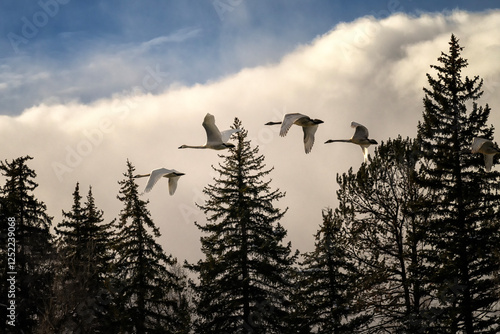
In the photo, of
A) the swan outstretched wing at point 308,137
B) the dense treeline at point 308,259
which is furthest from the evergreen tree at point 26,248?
the swan outstretched wing at point 308,137

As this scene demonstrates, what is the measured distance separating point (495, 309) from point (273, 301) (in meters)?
8.12

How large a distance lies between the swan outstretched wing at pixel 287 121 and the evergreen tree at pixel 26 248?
615 inches

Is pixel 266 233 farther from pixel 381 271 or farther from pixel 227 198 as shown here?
pixel 381 271

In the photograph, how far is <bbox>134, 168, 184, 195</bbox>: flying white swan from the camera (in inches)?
441

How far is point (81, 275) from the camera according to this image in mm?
22422

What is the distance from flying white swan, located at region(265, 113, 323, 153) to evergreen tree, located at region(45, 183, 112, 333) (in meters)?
11.3

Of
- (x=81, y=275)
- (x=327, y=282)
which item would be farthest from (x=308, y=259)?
(x=81, y=275)

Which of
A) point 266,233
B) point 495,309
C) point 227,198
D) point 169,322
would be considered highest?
point 227,198

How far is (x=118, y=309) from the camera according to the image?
23.1 metres

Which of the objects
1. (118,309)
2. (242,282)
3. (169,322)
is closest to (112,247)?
(118,309)

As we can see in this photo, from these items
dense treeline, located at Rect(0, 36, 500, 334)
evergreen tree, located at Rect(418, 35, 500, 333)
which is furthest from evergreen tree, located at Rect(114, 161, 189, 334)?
evergreen tree, located at Rect(418, 35, 500, 333)

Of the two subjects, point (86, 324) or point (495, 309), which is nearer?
point (495, 309)
